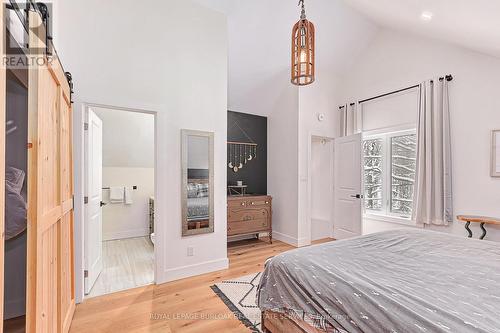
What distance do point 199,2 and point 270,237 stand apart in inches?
149

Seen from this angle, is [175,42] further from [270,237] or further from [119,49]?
[270,237]

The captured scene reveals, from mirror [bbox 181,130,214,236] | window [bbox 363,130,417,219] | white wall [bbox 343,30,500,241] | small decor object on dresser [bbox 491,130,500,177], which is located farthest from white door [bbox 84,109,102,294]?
small decor object on dresser [bbox 491,130,500,177]

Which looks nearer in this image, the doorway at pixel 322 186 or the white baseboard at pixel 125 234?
the white baseboard at pixel 125 234

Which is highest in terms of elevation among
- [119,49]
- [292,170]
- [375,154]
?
[119,49]

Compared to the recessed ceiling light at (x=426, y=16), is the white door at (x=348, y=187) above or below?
below

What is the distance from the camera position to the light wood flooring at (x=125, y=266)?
2843mm

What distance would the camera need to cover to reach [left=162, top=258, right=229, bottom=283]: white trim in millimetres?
2928

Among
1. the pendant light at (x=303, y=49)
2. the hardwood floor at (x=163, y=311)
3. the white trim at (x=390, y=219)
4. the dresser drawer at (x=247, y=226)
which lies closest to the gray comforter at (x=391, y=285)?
the hardwood floor at (x=163, y=311)

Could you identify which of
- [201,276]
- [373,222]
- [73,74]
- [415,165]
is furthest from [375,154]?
[73,74]

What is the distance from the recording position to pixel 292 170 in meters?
4.45

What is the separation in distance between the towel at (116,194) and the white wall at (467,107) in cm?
530

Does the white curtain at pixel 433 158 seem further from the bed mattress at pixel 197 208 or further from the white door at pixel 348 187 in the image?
the bed mattress at pixel 197 208

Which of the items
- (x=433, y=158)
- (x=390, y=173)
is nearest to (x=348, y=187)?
(x=390, y=173)

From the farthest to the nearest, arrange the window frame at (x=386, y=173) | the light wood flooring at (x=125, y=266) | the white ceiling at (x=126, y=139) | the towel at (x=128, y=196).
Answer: the towel at (x=128, y=196)
the white ceiling at (x=126, y=139)
the window frame at (x=386, y=173)
the light wood flooring at (x=125, y=266)
